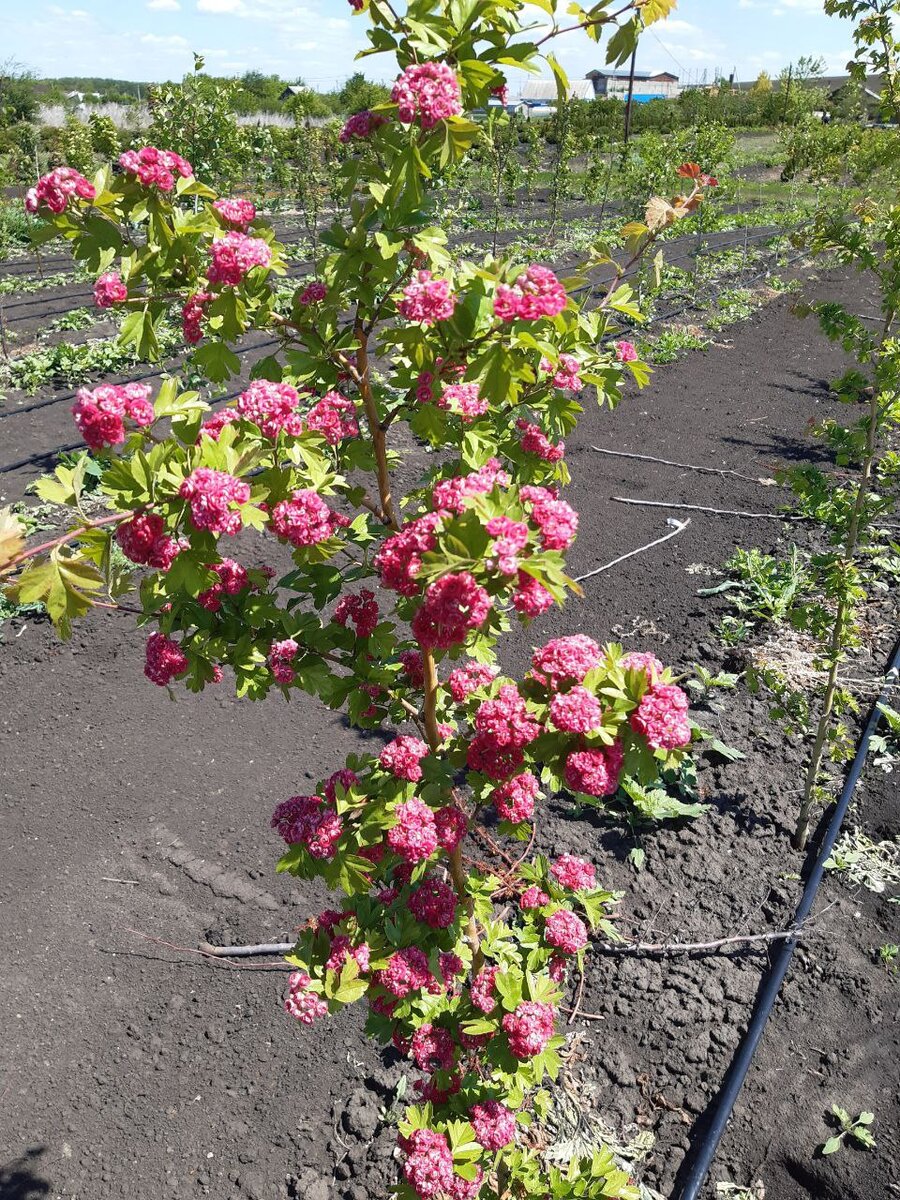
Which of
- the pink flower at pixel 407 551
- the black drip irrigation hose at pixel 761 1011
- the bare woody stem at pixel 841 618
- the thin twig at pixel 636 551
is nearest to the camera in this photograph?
the pink flower at pixel 407 551

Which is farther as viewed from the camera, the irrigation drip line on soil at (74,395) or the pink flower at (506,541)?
the irrigation drip line on soil at (74,395)

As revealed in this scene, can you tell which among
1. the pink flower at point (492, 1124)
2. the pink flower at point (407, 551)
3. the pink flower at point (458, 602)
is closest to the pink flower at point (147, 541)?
the pink flower at point (407, 551)

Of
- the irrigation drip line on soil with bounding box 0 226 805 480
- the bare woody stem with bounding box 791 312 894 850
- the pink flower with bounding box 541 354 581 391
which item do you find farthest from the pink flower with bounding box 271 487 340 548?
the irrigation drip line on soil with bounding box 0 226 805 480

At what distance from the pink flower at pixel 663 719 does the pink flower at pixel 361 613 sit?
30.3 inches

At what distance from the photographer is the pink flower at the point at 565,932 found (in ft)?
7.22

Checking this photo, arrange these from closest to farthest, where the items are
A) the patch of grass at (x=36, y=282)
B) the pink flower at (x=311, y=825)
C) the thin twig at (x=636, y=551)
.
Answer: the pink flower at (x=311, y=825), the thin twig at (x=636, y=551), the patch of grass at (x=36, y=282)

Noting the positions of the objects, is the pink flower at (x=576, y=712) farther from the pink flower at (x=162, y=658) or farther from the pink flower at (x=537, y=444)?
the pink flower at (x=162, y=658)

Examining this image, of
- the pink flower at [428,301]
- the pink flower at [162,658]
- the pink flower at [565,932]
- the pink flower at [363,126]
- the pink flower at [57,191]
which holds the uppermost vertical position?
the pink flower at [363,126]

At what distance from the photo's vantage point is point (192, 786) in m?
4.18

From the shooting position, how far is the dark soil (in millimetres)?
2742

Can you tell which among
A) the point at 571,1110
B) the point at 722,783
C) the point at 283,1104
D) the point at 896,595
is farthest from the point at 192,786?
the point at 896,595

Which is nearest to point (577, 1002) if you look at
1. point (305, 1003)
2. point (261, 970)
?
point (261, 970)

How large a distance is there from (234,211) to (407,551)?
876 mm

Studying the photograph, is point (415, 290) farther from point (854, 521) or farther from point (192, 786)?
point (192, 786)
